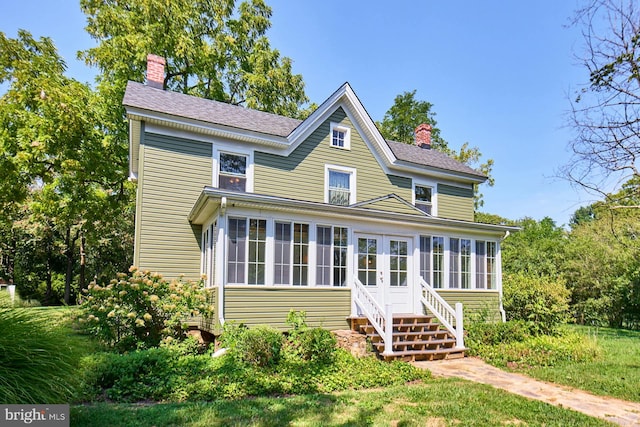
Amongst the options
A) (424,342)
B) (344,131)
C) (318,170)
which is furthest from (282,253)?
(344,131)

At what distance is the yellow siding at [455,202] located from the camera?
14.8 metres

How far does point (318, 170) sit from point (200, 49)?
37.0 feet

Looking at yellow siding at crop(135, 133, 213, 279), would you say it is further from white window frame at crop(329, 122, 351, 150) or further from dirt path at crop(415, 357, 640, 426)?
dirt path at crop(415, 357, 640, 426)

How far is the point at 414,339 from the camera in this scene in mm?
9266

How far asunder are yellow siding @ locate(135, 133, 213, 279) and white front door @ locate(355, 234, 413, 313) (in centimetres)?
438

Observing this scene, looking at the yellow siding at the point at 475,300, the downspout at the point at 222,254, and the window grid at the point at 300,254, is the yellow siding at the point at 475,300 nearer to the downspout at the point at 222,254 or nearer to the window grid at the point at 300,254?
the window grid at the point at 300,254

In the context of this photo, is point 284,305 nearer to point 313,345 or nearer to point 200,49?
point 313,345

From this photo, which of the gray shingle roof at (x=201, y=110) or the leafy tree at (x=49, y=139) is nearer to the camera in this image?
the gray shingle roof at (x=201, y=110)

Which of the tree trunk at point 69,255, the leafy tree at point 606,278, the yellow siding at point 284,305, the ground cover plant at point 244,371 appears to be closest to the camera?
the ground cover plant at point 244,371

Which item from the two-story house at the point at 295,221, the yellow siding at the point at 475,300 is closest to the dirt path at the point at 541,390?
the two-story house at the point at 295,221

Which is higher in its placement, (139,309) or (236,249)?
(236,249)

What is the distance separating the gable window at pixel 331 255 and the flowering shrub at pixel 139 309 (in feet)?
8.89

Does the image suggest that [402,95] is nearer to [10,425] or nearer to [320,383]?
[320,383]

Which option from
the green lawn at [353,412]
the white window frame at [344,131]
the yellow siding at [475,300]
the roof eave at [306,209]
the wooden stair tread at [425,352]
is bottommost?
the wooden stair tread at [425,352]
